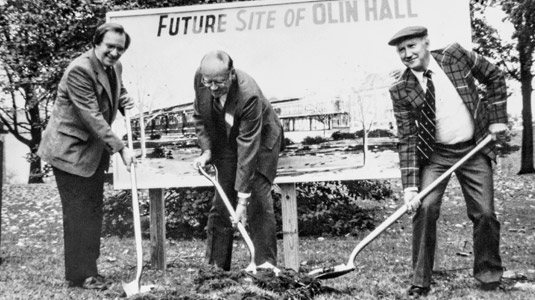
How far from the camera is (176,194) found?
24.8 feet

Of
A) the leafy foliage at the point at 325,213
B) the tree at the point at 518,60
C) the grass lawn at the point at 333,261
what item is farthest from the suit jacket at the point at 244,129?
the tree at the point at 518,60

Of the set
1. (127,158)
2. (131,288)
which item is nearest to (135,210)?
(127,158)

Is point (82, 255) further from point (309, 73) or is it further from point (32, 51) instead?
point (32, 51)

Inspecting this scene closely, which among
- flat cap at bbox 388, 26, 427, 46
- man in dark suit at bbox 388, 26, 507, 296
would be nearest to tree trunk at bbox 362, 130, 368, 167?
man in dark suit at bbox 388, 26, 507, 296

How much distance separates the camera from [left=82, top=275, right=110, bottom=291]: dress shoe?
4.48 m

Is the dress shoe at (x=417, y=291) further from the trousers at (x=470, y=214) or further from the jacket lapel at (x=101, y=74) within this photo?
the jacket lapel at (x=101, y=74)

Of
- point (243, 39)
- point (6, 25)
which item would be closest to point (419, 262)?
point (243, 39)

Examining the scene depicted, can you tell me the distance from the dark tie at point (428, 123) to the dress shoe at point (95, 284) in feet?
7.57

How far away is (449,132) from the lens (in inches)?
161

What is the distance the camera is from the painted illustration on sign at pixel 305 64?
4.84 metres

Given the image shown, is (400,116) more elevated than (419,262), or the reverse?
(400,116)

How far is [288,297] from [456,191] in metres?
9.31

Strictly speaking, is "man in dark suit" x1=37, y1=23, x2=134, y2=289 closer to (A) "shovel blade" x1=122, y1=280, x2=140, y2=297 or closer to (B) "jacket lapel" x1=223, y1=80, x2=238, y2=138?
(A) "shovel blade" x1=122, y1=280, x2=140, y2=297

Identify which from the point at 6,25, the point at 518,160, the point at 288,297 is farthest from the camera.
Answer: the point at 518,160
